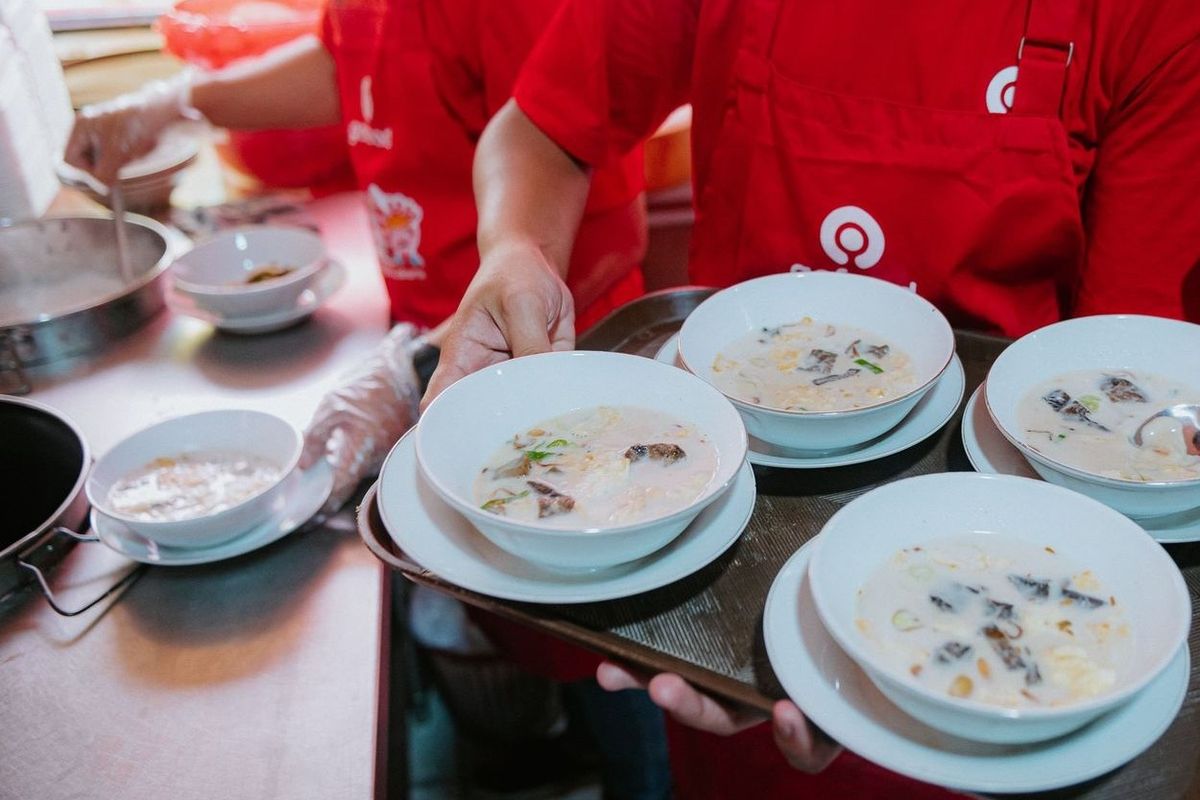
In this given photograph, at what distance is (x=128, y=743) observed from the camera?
119cm

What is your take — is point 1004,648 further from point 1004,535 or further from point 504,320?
point 504,320

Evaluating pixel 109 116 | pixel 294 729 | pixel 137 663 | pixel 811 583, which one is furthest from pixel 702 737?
pixel 109 116

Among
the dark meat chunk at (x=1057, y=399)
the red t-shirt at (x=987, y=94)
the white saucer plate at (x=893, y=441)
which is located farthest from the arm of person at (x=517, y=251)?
the dark meat chunk at (x=1057, y=399)

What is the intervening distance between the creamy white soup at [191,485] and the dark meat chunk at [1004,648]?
108 cm

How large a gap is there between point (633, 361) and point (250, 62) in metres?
1.91

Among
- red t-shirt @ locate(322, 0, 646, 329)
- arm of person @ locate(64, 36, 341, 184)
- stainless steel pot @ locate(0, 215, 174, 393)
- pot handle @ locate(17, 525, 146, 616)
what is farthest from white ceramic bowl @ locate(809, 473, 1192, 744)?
arm of person @ locate(64, 36, 341, 184)

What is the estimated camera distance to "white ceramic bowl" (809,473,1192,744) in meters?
0.76

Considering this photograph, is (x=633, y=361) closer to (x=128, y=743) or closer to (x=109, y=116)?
(x=128, y=743)

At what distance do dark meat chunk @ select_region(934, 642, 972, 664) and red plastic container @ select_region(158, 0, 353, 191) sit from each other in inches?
90.4

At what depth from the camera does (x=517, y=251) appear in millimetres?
1473

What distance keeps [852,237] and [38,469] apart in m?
1.54

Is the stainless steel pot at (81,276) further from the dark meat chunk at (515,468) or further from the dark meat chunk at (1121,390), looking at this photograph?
the dark meat chunk at (1121,390)

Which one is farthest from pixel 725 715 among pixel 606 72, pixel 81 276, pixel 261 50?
pixel 261 50

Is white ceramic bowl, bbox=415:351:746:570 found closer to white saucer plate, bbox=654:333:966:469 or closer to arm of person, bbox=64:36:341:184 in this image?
white saucer plate, bbox=654:333:966:469
